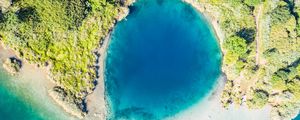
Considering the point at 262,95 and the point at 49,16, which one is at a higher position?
the point at 49,16

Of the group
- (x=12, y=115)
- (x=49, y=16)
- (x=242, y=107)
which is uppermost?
(x=49, y=16)

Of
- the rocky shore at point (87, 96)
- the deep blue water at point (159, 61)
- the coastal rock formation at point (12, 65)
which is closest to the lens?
the coastal rock formation at point (12, 65)

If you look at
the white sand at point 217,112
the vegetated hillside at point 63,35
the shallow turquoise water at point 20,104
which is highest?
the vegetated hillside at point 63,35

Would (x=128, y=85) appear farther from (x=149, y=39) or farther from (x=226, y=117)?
(x=226, y=117)

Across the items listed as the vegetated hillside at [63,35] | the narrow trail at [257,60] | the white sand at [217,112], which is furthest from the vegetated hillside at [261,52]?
the vegetated hillside at [63,35]

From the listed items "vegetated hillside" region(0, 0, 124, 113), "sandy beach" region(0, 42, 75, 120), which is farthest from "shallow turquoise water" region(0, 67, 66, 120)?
"vegetated hillside" region(0, 0, 124, 113)

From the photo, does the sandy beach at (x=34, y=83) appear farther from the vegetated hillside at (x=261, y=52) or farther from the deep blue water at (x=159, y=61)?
the vegetated hillside at (x=261, y=52)

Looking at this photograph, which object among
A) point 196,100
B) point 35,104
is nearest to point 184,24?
point 196,100

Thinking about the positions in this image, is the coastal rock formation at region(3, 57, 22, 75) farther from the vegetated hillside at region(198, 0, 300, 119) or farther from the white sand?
the vegetated hillside at region(198, 0, 300, 119)
